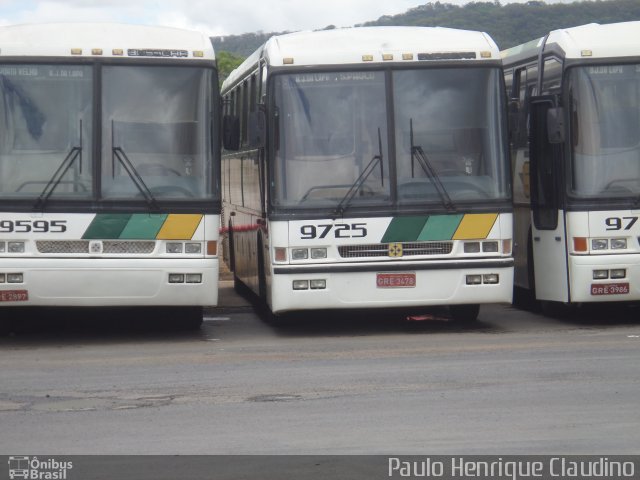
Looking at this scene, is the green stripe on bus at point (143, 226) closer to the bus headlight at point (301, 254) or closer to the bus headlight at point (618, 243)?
the bus headlight at point (301, 254)

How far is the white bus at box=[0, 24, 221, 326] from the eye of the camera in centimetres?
1424

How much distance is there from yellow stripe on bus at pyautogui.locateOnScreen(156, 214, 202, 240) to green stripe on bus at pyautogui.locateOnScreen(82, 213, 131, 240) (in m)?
0.40

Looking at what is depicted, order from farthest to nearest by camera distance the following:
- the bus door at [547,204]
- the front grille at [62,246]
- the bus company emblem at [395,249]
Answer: the bus door at [547,204]
the bus company emblem at [395,249]
the front grille at [62,246]

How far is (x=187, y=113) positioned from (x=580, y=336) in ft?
15.7

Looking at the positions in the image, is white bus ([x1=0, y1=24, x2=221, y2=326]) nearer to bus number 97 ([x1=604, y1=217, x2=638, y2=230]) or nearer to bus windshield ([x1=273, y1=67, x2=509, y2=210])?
bus windshield ([x1=273, y1=67, x2=509, y2=210])

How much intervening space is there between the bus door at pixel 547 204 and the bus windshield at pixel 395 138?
77 cm

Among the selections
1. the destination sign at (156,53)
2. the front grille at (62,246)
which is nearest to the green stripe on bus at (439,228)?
the destination sign at (156,53)

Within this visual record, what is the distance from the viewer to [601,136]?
15273 mm

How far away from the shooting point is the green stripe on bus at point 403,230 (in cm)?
1480

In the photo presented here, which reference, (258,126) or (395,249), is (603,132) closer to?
(395,249)

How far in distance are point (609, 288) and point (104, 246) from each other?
5.52m

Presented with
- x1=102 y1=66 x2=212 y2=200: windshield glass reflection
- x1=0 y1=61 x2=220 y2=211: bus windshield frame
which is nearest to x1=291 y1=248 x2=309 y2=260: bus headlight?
x1=0 y1=61 x2=220 y2=211: bus windshield frame

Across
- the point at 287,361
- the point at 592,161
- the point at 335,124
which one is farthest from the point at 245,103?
the point at 287,361

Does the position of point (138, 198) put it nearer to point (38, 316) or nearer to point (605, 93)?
point (38, 316)
